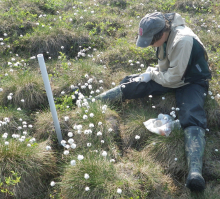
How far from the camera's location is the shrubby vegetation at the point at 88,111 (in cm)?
330

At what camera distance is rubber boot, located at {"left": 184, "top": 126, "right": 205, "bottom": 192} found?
3059mm

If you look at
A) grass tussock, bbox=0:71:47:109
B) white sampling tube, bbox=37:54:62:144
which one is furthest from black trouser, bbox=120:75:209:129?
grass tussock, bbox=0:71:47:109

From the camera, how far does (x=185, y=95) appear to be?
3.92 m

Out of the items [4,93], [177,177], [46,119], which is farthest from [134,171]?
[4,93]

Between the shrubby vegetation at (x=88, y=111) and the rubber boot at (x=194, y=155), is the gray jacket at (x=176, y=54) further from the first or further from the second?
the rubber boot at (x=194, y=155)

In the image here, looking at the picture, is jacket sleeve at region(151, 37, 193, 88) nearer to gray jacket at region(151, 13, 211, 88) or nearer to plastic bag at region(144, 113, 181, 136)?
gray jacket at region(151, 13, 211, 88)

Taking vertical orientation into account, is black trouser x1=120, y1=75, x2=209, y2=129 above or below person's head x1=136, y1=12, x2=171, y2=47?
below

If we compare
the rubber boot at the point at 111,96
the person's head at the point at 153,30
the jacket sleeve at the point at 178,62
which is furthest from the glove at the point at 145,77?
the person's head at the point at 153,30

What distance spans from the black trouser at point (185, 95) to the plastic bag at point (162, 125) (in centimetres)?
17

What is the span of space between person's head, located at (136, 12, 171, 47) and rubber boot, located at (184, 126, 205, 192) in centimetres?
150

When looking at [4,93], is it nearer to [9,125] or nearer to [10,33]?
[9,125]

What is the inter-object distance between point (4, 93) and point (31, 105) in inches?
21.7

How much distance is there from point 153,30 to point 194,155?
6.54ft

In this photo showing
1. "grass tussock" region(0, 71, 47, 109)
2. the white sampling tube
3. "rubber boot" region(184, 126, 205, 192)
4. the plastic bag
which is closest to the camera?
"rubber boot" region(184, 126, 205, 192)
